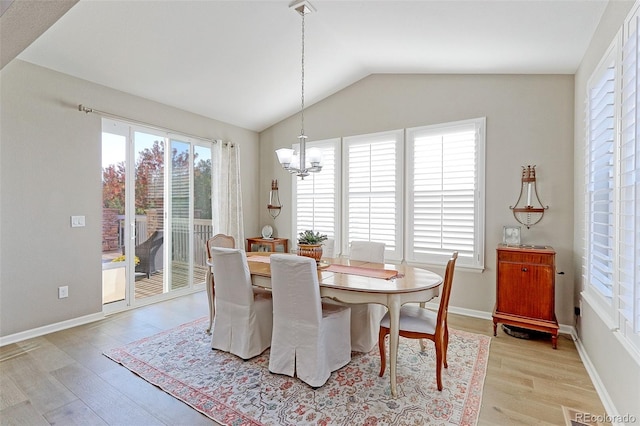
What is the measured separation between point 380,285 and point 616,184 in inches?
64.5

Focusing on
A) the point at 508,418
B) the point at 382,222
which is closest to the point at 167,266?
the point at 382,222

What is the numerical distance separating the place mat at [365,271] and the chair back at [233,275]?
30.2 inches

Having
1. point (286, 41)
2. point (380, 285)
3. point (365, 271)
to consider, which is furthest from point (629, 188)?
point (286, 41)

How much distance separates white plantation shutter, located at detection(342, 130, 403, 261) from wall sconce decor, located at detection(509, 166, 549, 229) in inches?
55.5

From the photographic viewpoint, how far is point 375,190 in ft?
14.6

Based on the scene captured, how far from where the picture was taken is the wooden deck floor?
4145 mm

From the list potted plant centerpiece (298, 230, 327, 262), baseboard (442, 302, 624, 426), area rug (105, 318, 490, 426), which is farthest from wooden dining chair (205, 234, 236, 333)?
baseboard (442, 302, 624, 426)

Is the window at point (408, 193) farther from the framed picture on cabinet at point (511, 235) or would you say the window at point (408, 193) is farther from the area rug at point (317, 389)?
the area rug at point (317, 389)

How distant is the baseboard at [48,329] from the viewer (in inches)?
117

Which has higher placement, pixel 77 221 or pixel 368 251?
pixel 77 221

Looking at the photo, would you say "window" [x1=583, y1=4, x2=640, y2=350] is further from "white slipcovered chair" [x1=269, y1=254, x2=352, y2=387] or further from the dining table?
"white slipcovered chair" [x1=269, y1=254, x2=352, y2=387]

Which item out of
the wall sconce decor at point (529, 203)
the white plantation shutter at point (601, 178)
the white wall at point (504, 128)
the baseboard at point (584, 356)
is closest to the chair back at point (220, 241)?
the white wall at point (504, 128)

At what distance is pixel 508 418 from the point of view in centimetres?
194

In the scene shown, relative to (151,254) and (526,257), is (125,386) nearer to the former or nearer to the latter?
(151,254)
